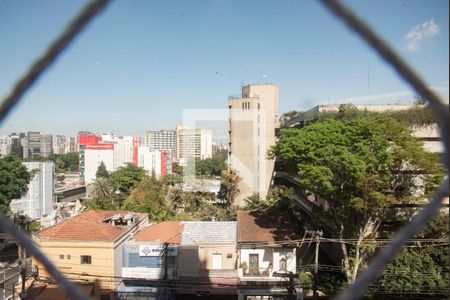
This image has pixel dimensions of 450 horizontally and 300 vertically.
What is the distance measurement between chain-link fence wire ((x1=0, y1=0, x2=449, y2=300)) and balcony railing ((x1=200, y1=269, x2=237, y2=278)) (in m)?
12.1

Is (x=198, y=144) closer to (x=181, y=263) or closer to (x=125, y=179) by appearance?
(x=125, y=179)

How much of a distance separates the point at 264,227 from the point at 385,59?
13.2 metres

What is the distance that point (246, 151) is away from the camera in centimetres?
2673

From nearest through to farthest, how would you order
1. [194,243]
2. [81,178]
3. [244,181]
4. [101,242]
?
[101,242] → [194,243] → [244,181] → [81,178]

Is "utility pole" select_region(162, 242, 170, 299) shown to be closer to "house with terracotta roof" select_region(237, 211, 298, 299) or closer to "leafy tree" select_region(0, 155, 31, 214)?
"house with terracotta roof" select_region(237, 211, 298, 299)

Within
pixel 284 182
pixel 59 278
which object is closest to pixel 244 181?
pixel 284 182

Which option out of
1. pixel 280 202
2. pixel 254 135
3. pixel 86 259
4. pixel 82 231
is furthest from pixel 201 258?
pixel 254 135

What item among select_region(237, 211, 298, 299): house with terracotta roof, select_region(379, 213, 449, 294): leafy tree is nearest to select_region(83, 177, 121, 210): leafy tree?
select_region(237, 211, 298, 299): house with terracotta roof

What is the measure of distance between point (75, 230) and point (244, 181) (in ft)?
52.7

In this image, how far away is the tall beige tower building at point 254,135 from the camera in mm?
26297

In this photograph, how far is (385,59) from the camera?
0.53m

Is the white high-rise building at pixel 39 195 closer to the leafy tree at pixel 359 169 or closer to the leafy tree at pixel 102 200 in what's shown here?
the leafy tree at pixel 102 200

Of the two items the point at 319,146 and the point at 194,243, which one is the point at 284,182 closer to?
the point at 194,243

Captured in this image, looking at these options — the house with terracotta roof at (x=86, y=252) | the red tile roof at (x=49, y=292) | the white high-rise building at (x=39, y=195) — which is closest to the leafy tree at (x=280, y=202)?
the house with terracotta roof at (x=86, y=252)
